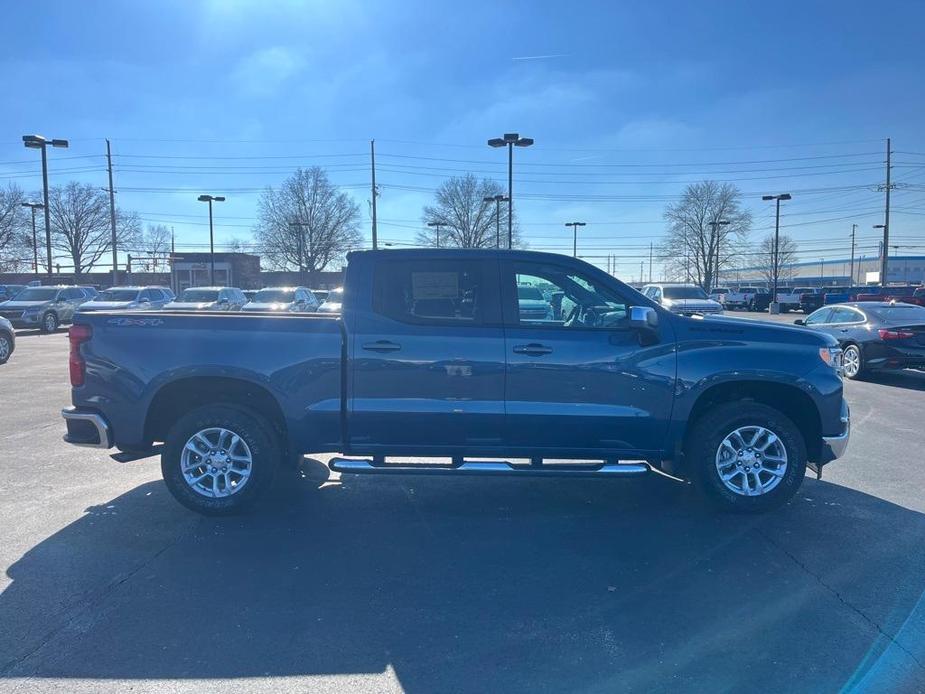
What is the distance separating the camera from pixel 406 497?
586 cm

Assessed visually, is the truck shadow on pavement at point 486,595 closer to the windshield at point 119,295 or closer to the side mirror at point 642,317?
the side mirror at point 642,317

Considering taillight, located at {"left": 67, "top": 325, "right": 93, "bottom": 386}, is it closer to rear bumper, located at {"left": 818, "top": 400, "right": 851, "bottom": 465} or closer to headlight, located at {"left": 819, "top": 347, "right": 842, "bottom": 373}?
headlight, located at {"left": 819, "top": 347, "right": 842, "bottom": 373}

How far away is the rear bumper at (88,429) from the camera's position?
205 inches

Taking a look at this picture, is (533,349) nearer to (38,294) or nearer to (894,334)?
(894,334)

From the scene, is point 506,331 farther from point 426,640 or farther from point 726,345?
point 426,640

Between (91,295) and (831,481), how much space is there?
30443 mm

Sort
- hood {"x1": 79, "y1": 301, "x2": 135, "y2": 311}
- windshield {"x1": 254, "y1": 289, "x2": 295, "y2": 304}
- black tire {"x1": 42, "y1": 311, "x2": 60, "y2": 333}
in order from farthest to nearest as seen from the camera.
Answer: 1. black tire {"x1": 42, "y1": 311, "x2": 60, "y2": 333}
2. windshield {"x1": 254, "y1": 289, "x2": 295, "y2": 304}
3. hood {"x1": 79, "y1": 301, "x2": 135, "y2": 311}

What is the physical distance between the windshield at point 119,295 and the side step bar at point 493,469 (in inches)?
900

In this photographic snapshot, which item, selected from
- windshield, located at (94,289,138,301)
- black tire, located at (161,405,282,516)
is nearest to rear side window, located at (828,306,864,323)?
black tire, located at (161,405,282,516)

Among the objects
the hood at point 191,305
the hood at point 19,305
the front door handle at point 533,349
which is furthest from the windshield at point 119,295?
the front door handle at point 533,349

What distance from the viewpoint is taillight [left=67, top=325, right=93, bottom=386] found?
5.21 m

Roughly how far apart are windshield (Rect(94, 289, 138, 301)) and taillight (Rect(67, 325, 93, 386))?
21596 mm

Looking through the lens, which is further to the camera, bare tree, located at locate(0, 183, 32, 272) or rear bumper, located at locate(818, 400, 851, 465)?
bare tree, located at locate(0, 183, 32, 272)

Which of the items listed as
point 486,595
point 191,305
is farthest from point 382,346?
point 191,305
